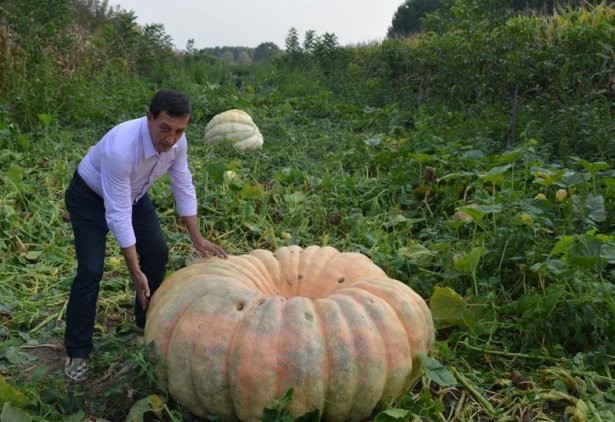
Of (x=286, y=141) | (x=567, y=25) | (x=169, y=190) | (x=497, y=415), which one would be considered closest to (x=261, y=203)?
(x=169, y=190)

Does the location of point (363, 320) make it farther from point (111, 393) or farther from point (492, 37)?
point (492, 37)

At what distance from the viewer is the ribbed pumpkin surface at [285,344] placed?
237cm

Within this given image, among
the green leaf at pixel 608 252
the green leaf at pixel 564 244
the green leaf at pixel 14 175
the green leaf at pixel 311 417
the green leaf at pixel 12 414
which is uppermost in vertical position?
the green leaf at pixel 14 175

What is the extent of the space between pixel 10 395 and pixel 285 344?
1044mm

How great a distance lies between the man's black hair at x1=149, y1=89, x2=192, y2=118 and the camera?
255 centimetres

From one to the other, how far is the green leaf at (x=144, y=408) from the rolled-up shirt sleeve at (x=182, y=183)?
1025 mm

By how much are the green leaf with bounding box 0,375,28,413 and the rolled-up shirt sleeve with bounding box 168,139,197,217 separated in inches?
48.0

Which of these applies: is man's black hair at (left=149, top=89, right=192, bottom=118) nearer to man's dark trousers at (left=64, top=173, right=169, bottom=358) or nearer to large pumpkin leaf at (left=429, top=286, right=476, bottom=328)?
man's dark trousers at (left=64, top=173, right=169, bottom=358)

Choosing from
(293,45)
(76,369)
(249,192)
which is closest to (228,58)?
(293,45)

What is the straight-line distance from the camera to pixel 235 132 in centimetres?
707

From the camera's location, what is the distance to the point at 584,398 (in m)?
2.70

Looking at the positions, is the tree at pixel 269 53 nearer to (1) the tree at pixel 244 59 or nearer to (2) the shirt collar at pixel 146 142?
(1) the tree at pixel 244 59

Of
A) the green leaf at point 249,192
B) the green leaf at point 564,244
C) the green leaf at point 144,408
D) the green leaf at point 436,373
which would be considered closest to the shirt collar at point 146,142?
the green leaf at point 144,408

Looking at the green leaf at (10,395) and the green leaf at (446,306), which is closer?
the green leaf at (10,395)
